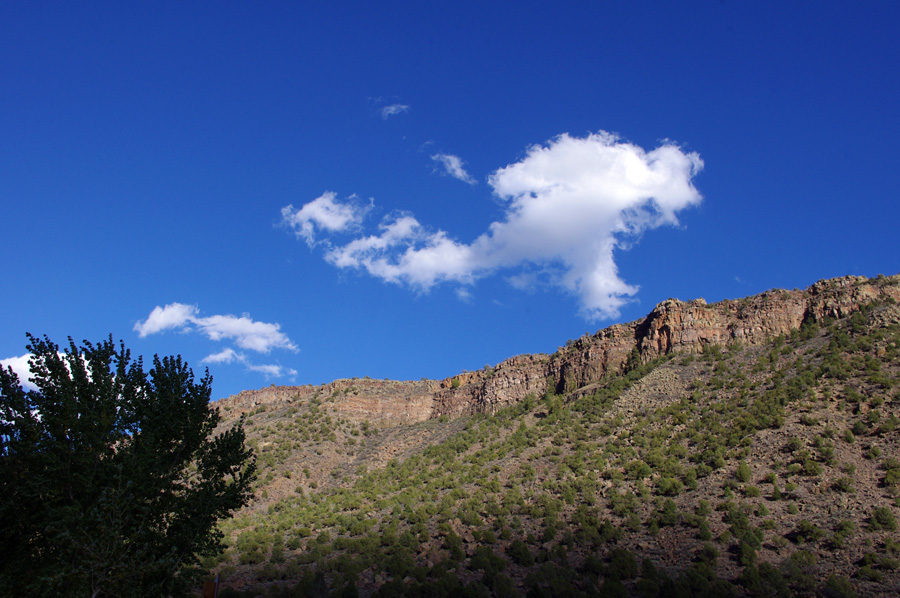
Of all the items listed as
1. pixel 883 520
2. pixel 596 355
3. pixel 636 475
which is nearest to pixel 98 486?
pixel 636 475

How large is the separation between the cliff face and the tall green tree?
142 feet

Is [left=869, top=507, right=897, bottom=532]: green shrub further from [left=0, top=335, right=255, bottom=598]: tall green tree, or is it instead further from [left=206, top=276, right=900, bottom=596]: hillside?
[left=0, top=335, right=255, bottom=598]: tall green tree

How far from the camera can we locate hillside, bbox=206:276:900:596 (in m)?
28.4

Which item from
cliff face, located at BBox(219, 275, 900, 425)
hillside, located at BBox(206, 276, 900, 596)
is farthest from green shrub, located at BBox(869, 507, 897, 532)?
cliff face, located at BBox(219, 275, 900, 425)

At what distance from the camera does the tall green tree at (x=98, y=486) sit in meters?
17.6

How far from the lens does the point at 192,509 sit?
21.1 m

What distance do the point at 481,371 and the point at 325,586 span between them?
145 feet

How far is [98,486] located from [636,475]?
30.3 m

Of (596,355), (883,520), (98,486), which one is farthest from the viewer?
(596,355)

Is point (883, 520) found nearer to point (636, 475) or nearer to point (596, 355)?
point (636, 475)

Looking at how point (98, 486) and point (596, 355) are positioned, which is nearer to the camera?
point (98, 486)

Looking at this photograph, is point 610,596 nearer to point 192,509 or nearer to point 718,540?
point 718,540

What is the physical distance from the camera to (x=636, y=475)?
38.0 metres

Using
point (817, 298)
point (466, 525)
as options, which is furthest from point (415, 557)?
point (817, 298)
